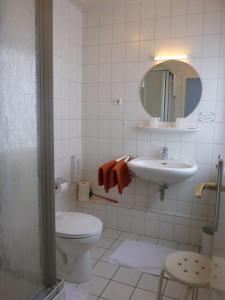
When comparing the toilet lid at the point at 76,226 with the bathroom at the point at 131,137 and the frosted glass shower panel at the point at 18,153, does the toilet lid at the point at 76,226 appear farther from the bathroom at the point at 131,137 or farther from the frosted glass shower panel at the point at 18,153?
the frosted glass shower panel at the point at 18,153

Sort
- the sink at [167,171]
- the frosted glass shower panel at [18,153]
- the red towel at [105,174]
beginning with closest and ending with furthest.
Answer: the frosted glass shower panel at [18,153] → the sink at [167,171] → the red towel at [105,174]

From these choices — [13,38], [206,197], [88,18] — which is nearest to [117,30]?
[88,18]

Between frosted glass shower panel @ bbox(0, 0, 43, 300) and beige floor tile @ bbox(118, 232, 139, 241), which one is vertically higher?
frosted glass shower panel @ bbox(0, 0, 43, 300)

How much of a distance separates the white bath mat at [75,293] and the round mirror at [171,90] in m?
1.60

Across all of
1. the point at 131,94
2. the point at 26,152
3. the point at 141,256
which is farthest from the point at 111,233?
the point at 26,152

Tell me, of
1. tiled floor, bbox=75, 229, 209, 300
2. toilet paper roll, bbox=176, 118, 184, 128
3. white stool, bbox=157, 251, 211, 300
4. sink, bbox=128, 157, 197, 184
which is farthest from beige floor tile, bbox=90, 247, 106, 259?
toilet paper roll, bbox=176, 118, 184, 128

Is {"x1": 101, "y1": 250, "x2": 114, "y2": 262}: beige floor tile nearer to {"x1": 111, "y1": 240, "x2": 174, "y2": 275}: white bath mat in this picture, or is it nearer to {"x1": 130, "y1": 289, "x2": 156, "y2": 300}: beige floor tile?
{"x1": 111, "y1": 240, "x2": 174, "y2": 275}: white bath mat

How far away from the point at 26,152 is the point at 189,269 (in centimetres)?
109

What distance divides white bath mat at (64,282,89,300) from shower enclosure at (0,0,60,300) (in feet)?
3.05

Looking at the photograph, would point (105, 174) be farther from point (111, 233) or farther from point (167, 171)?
point (111, 233)

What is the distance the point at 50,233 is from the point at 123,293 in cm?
115

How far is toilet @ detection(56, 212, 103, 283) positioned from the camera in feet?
5.69

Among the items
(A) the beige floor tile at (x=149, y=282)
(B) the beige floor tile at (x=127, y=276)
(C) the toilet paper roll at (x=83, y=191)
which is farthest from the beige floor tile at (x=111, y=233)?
(A) the beige floor tile at (x=149, y=282)

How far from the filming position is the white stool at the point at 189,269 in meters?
1.26
